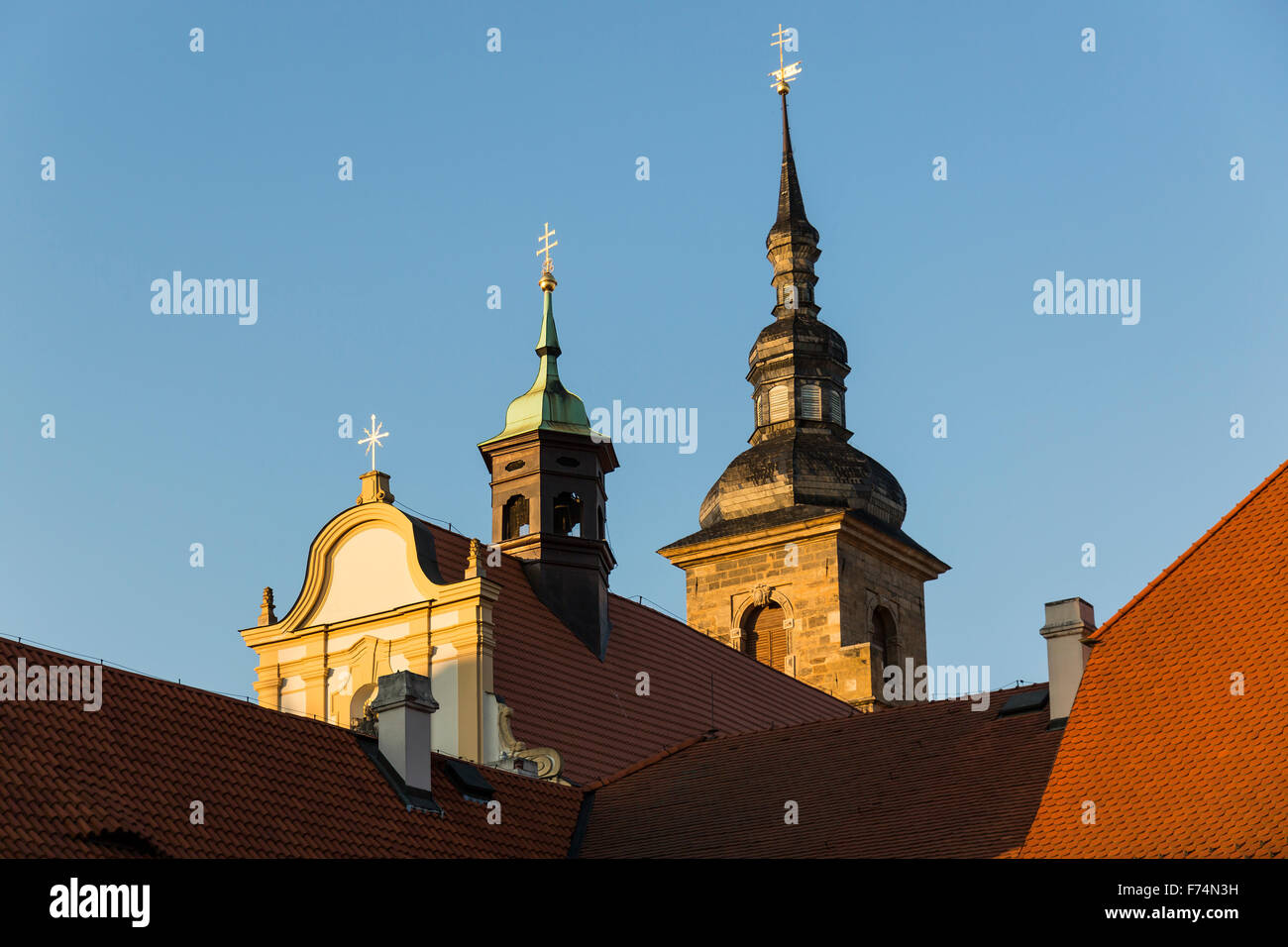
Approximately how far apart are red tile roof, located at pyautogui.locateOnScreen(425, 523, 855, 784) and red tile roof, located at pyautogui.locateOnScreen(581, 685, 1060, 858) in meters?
3.83

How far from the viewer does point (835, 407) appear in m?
53.1

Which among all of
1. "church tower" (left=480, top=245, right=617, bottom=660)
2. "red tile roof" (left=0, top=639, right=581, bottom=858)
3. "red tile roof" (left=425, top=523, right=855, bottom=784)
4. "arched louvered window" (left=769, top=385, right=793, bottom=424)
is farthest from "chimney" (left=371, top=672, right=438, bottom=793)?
"arched louvered window" (left=769, top=385, right=793, bottom=424)

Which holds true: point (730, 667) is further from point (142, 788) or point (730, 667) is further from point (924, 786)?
point (142, 788)

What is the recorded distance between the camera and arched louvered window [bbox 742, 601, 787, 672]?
1972 inches

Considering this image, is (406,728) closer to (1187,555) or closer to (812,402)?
(1187,555)

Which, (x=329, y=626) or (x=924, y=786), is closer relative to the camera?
(x=924, y=786)

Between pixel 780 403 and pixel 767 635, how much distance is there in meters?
5.91

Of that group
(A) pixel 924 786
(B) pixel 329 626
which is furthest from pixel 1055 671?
(B) pixel 329 626

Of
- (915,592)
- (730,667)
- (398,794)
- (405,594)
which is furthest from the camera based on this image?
(915,592)

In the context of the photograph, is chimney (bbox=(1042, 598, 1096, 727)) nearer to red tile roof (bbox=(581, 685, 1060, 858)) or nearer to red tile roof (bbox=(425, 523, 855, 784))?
red tile roof (bbox=(581, 685, 1060, 858))

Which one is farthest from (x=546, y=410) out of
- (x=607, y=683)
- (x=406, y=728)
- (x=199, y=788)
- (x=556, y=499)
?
(x=199, y=788)
